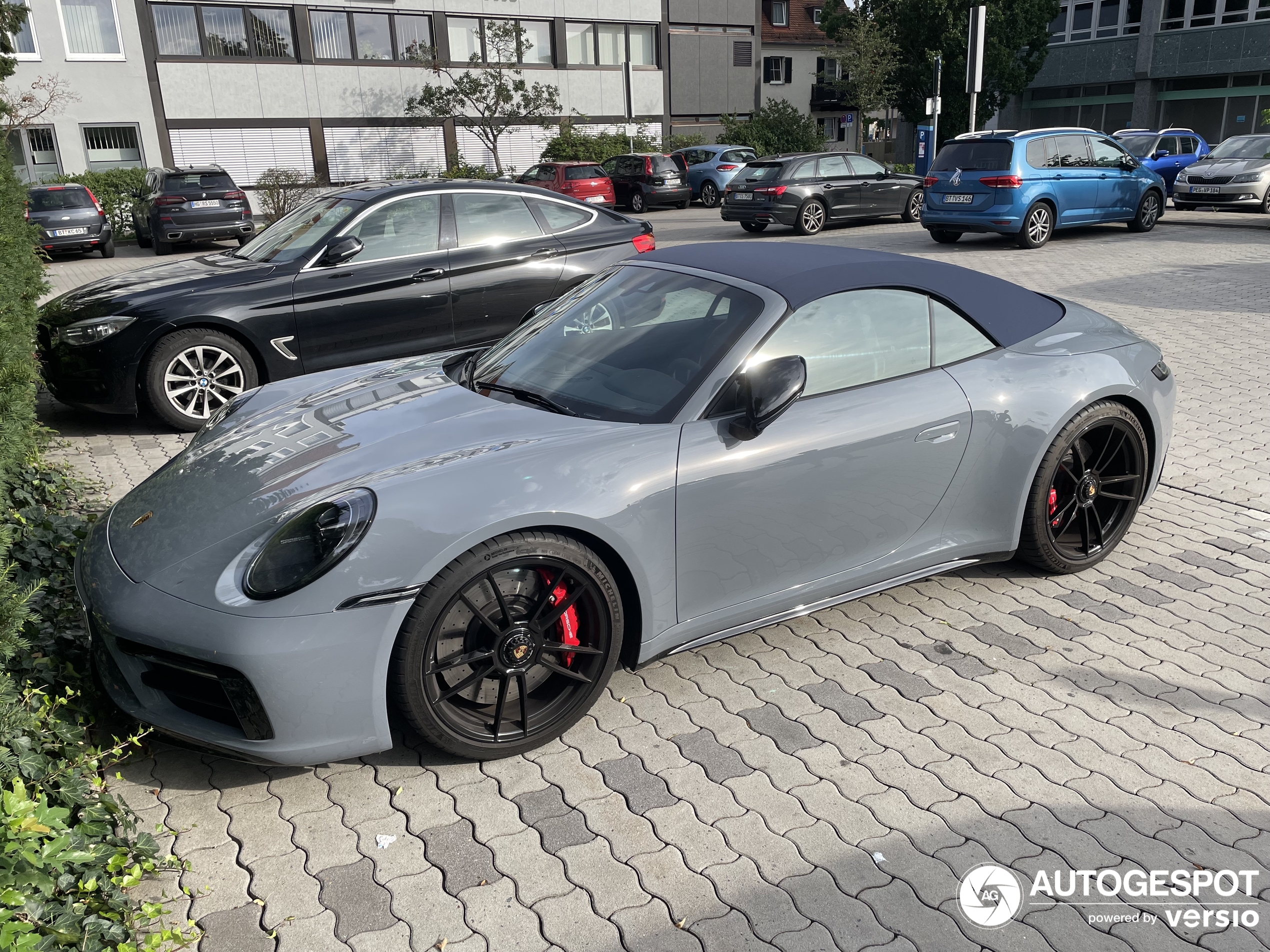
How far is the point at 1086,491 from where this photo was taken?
4.52 metres

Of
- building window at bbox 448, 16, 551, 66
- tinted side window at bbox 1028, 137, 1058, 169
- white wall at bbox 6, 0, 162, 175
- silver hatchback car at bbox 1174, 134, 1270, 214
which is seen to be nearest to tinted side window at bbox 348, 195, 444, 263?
tinted side window at bbox 1028, 137, 1058, 169

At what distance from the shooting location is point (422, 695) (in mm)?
3059

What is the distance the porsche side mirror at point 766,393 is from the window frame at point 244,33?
104ft

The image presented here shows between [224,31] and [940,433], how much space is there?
107 ft

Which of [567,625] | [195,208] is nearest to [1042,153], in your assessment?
[567,625]

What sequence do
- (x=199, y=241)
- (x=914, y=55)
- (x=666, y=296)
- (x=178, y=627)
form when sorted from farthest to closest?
(x=914, y=55), (x=199, y=241), (x=666, y=296), (x=178, y=627)

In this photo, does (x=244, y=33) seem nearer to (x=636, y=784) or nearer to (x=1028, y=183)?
(x=1028, y=183)

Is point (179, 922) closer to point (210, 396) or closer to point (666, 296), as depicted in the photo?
point (666, 296)

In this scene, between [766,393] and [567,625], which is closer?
[567,625]

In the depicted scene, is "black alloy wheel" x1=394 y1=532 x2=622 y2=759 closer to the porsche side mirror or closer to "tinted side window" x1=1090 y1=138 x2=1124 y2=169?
the porsche side mirror

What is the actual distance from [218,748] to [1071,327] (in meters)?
3.93

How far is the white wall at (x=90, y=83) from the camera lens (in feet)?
90.3

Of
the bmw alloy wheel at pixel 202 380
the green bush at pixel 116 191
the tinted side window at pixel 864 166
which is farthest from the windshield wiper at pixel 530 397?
the green bush at pixel 116 191

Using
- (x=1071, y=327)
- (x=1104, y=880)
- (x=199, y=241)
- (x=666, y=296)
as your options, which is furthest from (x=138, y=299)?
(x=199, y=241)
